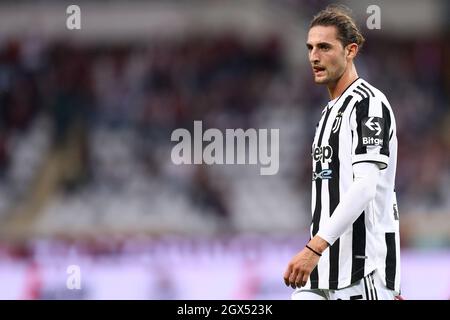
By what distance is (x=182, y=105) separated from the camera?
12.6 m

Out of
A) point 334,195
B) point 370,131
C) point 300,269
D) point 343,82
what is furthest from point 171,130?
point 300,269

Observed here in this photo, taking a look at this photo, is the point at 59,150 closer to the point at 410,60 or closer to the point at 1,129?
the point at 1,129

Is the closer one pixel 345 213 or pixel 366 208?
pixel 345 213

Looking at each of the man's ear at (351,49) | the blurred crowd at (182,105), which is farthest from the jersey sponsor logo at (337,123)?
the blurred crowd at (182,105)

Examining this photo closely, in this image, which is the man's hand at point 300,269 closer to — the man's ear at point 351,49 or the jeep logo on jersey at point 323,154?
the jeep logo on jersey at point 323,154

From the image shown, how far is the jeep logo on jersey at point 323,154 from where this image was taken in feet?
12.9

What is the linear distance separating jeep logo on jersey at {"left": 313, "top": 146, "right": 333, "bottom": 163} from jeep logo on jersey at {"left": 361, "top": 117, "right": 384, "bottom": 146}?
18cm

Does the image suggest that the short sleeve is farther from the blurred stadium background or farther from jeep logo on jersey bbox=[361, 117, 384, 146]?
the blurred stadium background

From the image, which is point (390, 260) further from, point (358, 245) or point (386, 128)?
point (386, 128)

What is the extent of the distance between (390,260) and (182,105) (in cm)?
889

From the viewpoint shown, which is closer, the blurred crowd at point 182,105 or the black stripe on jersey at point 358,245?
the black stripe on jersey at point 358,245

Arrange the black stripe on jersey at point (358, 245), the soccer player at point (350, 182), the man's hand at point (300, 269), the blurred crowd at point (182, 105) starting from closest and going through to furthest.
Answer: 1. the man's hand at point (300, 269)
2. the soccer player at point (350, 182)
3. the black stripe on jersey at point (358, 245)
4. the blurred crowd at point (182, 105)

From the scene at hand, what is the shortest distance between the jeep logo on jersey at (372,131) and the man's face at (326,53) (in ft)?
0.94
